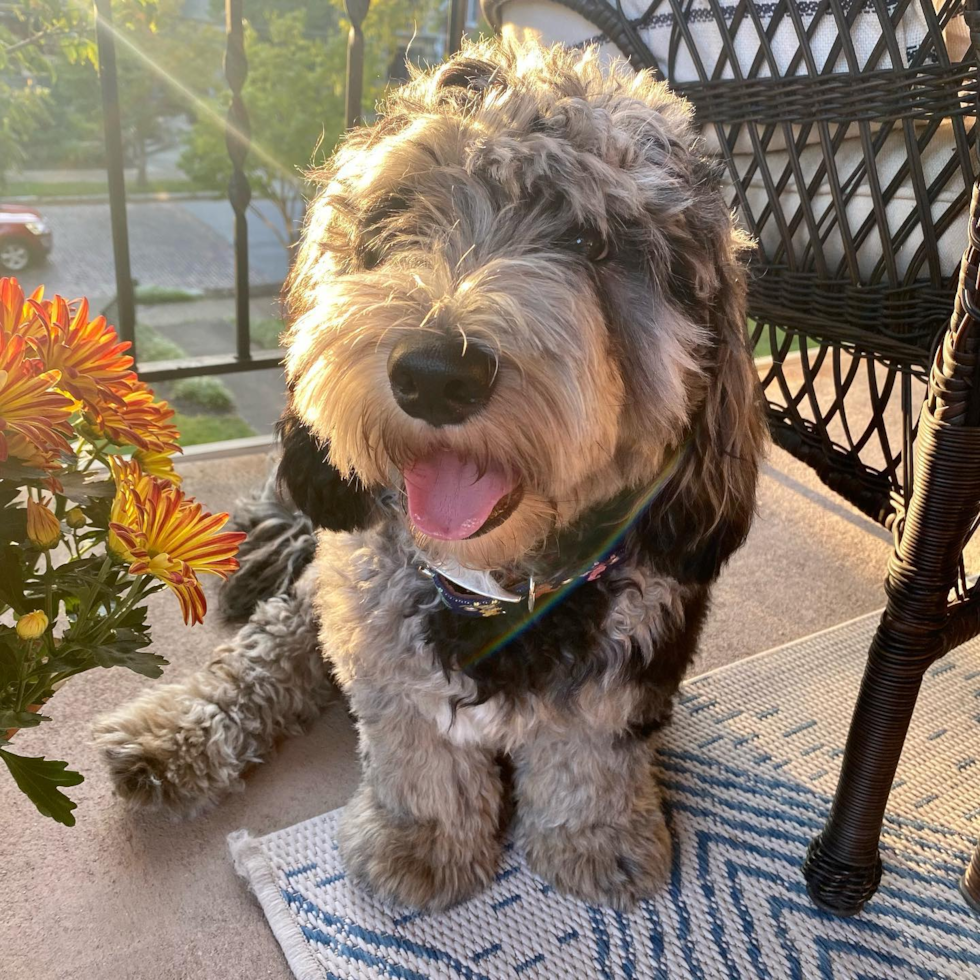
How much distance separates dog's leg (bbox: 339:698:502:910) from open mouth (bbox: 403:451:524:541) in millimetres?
402

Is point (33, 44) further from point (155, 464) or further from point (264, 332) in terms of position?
point (264, 332)

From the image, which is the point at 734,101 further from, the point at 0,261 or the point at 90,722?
the point at 0,261

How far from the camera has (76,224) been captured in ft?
19.2

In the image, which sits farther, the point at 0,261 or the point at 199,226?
the point at 199,226

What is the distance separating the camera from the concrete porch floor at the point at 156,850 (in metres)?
1.35

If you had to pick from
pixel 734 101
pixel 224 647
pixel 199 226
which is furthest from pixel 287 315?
pixel 199 226

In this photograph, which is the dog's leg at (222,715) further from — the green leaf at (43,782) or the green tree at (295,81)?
the green tree at (295,81)

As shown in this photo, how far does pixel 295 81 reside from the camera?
5.32 m

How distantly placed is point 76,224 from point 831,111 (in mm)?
5634

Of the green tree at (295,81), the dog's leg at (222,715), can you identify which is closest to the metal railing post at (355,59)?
the dog's leg at (222,715)

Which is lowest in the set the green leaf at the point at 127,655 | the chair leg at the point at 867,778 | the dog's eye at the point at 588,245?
the chair leg at the point at 867,778

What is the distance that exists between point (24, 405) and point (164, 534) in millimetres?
193

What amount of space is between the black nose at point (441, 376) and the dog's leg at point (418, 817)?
0.59 m

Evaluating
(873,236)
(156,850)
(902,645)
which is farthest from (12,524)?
(873,236)
